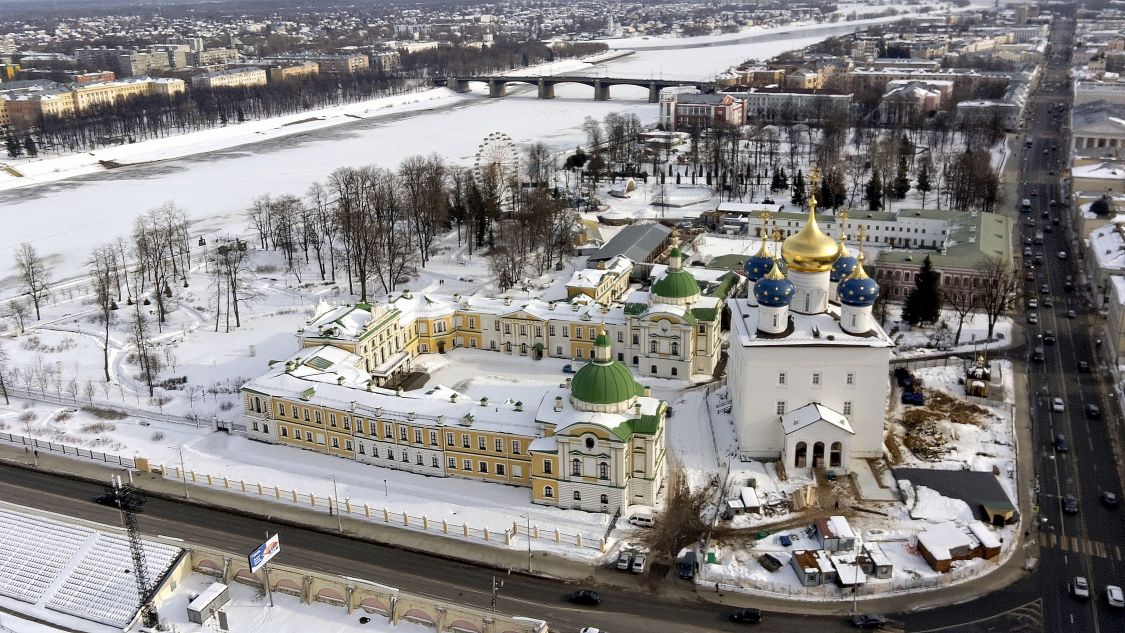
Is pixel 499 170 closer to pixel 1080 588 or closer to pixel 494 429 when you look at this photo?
pixel 494 429

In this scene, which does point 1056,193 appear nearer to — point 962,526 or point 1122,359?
point 1122,359

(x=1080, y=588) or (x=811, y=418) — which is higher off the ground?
(x=811, y=418)

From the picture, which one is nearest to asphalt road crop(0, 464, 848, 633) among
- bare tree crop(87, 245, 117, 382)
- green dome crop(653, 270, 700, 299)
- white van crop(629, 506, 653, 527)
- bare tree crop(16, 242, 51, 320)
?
white van crop(629, 506, 653, 527)

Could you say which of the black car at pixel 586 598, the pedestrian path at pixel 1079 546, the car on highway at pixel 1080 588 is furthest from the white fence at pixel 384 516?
the pedestrian path at pixel 1079 546

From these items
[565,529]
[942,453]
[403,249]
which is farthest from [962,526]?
[403,249]

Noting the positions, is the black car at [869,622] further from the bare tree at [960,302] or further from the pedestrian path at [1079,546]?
the bare tree at [960,302]

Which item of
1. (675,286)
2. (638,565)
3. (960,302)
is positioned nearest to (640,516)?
(638,565)
